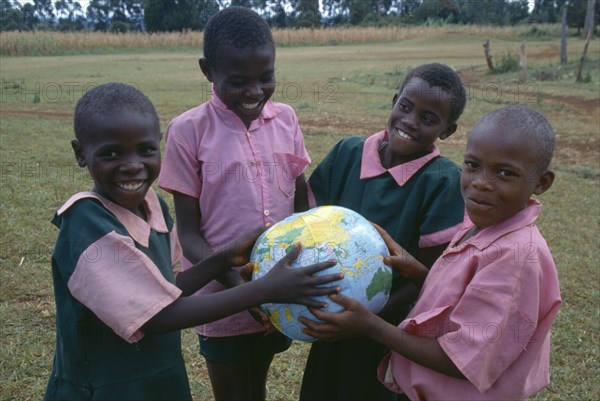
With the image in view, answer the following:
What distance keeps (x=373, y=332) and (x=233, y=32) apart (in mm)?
1246

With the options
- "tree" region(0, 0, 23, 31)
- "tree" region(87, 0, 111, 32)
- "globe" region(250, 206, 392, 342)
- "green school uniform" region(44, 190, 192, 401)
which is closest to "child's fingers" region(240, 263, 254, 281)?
"globe" region(250, 206, 392, 342)

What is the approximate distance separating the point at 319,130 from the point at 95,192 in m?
8.88

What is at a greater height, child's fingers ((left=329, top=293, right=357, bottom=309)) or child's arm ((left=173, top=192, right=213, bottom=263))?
child's arm ((left=173, top=192, right=213, bottom=263))

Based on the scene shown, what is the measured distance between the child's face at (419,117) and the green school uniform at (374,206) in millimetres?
70

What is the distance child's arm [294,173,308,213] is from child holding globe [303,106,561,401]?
667 mm

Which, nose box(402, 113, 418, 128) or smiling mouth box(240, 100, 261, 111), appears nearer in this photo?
nose box(402, 113, 418, 128)

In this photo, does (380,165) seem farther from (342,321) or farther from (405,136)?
(342,321)

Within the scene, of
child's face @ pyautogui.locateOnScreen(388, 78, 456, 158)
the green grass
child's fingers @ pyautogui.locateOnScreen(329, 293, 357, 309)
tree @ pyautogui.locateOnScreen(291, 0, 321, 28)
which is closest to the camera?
child's fingers @ pyautogui.locateOnScreen(329, 293, 357, 309)

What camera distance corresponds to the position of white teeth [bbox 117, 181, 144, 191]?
6.17ft

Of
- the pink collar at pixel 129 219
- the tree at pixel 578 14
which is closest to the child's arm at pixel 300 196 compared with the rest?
the pink collar at pixel 129 219

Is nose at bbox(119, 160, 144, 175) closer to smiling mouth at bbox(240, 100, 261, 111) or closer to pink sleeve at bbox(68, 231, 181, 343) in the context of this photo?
pink sleeve at bbox(68, 231, 181, 343)

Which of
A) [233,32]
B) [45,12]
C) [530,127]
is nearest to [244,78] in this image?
[233,32]

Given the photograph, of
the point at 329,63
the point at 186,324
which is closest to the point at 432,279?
the point at 186,324

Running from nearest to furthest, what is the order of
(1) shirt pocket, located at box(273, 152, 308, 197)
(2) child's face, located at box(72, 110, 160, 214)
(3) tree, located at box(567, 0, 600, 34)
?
(2) child's face, located at box(72, 110, 160, 214) < (1) shirt pocket, located at box(273, 152, 308, 197) < (3) tree, located at box(567, 0, 600, 34)
